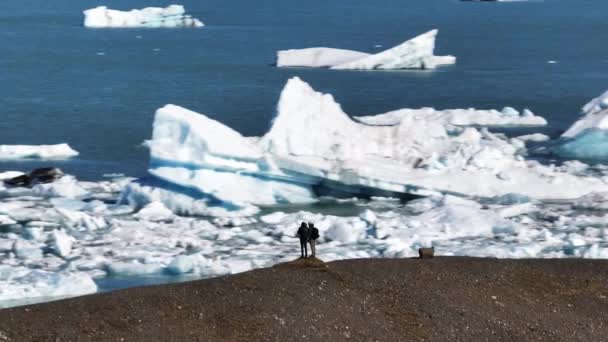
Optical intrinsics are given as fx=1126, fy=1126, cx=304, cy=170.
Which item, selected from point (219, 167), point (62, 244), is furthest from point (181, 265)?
point (219, 167)

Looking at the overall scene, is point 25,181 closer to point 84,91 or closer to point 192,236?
point 192,236

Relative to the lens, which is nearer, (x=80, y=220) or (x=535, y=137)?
(x=80, y=220)

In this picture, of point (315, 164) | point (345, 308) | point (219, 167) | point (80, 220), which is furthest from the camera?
point (315, 164)

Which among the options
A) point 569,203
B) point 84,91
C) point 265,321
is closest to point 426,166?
point 569,203

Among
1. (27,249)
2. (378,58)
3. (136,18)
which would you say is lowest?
(27,249)

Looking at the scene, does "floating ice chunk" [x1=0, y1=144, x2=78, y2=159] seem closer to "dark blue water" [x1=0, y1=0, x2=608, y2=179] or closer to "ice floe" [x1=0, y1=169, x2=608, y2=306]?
"dark blue water" [x1=0, y1=0, x2=608, y2=179]

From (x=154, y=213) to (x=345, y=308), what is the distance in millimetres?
10251

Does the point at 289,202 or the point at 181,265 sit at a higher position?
the point at 289,202

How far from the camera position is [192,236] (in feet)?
71.4

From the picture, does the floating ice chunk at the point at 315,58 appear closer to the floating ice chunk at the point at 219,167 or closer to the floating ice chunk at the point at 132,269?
the floating ice chunk at the point at 219,167

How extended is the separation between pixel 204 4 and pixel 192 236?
8624 cm

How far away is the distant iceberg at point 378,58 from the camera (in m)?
46.8

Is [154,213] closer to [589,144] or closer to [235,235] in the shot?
[235,235]

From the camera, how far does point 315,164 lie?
81.5 ft
